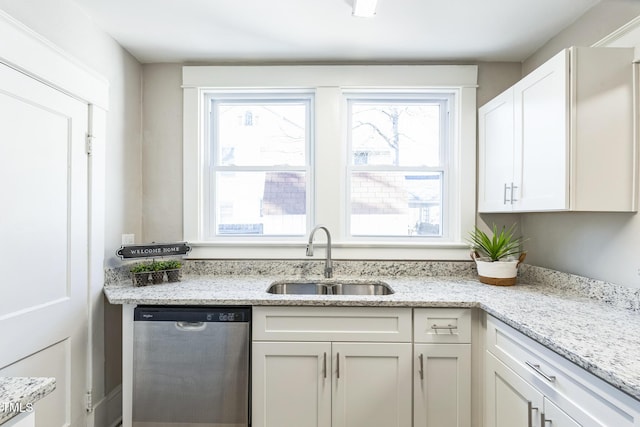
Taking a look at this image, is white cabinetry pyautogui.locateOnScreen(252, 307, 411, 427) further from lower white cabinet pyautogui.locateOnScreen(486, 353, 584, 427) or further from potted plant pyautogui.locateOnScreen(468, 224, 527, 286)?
potted plant pyautogui.locateOnScreen(468, 224, 527, 286)

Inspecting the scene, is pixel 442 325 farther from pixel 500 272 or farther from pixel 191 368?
pixel 191 368

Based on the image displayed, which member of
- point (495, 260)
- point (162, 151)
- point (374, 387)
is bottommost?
point (374, 387)

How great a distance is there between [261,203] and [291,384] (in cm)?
125

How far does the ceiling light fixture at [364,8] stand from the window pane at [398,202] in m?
1.04

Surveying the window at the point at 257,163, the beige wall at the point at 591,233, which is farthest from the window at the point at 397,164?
the beige wall at the point at 591,233

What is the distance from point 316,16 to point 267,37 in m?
0.38

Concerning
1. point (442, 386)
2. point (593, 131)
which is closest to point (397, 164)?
point (593, 131)

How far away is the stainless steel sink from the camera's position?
2268 mm

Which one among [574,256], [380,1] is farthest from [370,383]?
[380,1]

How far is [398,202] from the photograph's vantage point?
8.32 feet

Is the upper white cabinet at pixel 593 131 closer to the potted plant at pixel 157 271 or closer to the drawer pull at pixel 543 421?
the drawer pull at pixel 543 421

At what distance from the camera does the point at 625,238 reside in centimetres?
164

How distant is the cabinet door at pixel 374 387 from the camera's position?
1771mm

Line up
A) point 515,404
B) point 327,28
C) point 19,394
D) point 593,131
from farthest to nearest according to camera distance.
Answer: point 327,28, point 593,131, point 515,404, point 19,394
